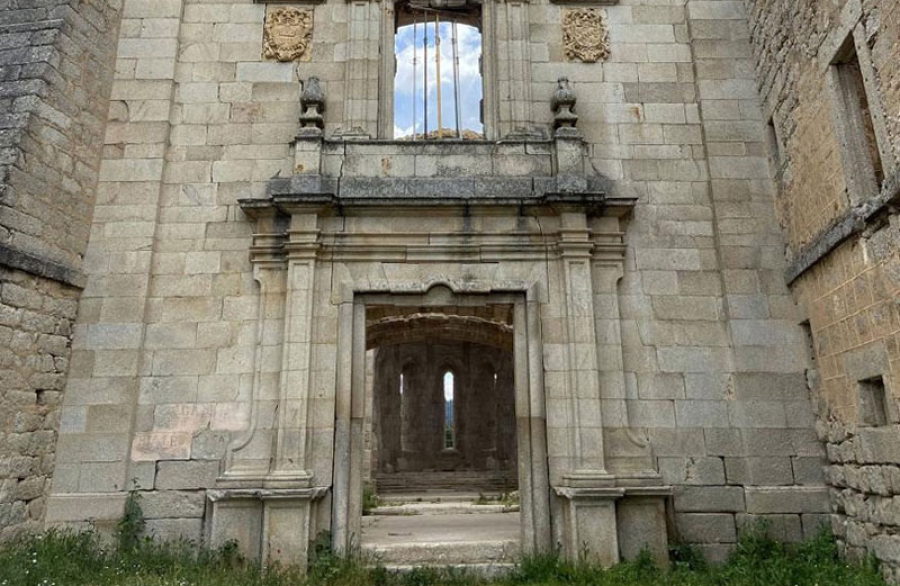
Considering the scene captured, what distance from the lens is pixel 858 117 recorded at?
5.94 metres

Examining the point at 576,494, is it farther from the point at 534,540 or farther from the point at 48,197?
the point at 48,197

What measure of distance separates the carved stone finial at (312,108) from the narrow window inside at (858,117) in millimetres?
5562

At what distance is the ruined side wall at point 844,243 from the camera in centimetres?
525

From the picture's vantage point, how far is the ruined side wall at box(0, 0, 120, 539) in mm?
6086

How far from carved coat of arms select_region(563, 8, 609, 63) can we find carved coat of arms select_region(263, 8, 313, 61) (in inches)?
133

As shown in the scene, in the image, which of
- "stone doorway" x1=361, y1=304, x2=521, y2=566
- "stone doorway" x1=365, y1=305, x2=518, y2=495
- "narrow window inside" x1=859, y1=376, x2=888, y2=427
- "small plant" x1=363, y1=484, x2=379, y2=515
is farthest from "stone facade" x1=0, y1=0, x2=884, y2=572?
"stone doorway" x1=365, y1=305, x2=518, y2=495

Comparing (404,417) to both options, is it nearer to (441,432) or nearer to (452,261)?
(441,432)

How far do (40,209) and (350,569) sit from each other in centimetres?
497

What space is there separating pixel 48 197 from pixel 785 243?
27.2ft

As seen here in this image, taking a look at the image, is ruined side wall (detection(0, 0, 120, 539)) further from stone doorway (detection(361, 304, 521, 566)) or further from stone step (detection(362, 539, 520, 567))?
stone doorway (detection(361, 304, 521, 566))

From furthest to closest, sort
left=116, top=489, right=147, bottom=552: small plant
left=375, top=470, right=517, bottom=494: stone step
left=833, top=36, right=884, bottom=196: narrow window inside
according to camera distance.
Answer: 1. left=375, top=470, right=517, bottom=494: stone step
2. left=116, top=489, right=147, bottom=552: small plant
3. left=833, top=36, right=884, bottom=196: narrow window inside

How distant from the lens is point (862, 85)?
19.6ft

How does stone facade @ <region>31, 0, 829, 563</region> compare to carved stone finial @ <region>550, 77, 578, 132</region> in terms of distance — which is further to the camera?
carved stone finial @ <region>550, 77, 578, 132</region>

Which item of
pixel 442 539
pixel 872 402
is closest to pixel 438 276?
pixel 442 539
